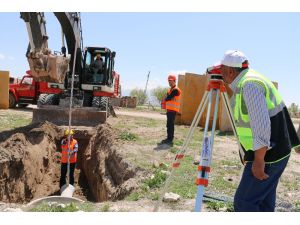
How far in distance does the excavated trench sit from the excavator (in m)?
1.30

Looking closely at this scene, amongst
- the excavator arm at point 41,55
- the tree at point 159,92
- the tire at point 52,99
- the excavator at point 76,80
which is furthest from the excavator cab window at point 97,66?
the tree at point 159,92

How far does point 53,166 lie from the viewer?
35.0ft

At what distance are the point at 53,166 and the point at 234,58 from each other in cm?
841

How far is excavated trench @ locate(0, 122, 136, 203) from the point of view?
7961mm

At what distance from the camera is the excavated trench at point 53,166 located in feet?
26.1

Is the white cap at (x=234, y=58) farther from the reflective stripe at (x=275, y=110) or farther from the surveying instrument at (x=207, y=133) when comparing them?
the reflective stripe at (x=275, y=110)

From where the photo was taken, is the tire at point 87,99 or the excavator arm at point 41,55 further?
the tire at point 87,99

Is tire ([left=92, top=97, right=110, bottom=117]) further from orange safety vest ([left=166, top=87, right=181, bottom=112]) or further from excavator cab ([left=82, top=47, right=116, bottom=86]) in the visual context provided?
orange safety vest ([left=166, top=87, right=181, bottom=112])

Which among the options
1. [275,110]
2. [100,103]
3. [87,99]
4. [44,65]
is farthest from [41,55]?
[275,110]

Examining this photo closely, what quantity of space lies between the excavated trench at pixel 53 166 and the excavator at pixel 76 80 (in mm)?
1296

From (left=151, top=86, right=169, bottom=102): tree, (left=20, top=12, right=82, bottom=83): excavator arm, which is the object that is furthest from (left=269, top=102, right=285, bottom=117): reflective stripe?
(left=151, top=86, right=169, bottom=102): tree

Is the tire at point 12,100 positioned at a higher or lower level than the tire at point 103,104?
lower

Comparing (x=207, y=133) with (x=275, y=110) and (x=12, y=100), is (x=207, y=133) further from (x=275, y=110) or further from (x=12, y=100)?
(x=12, y=100)

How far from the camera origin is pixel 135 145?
33.1 ft
